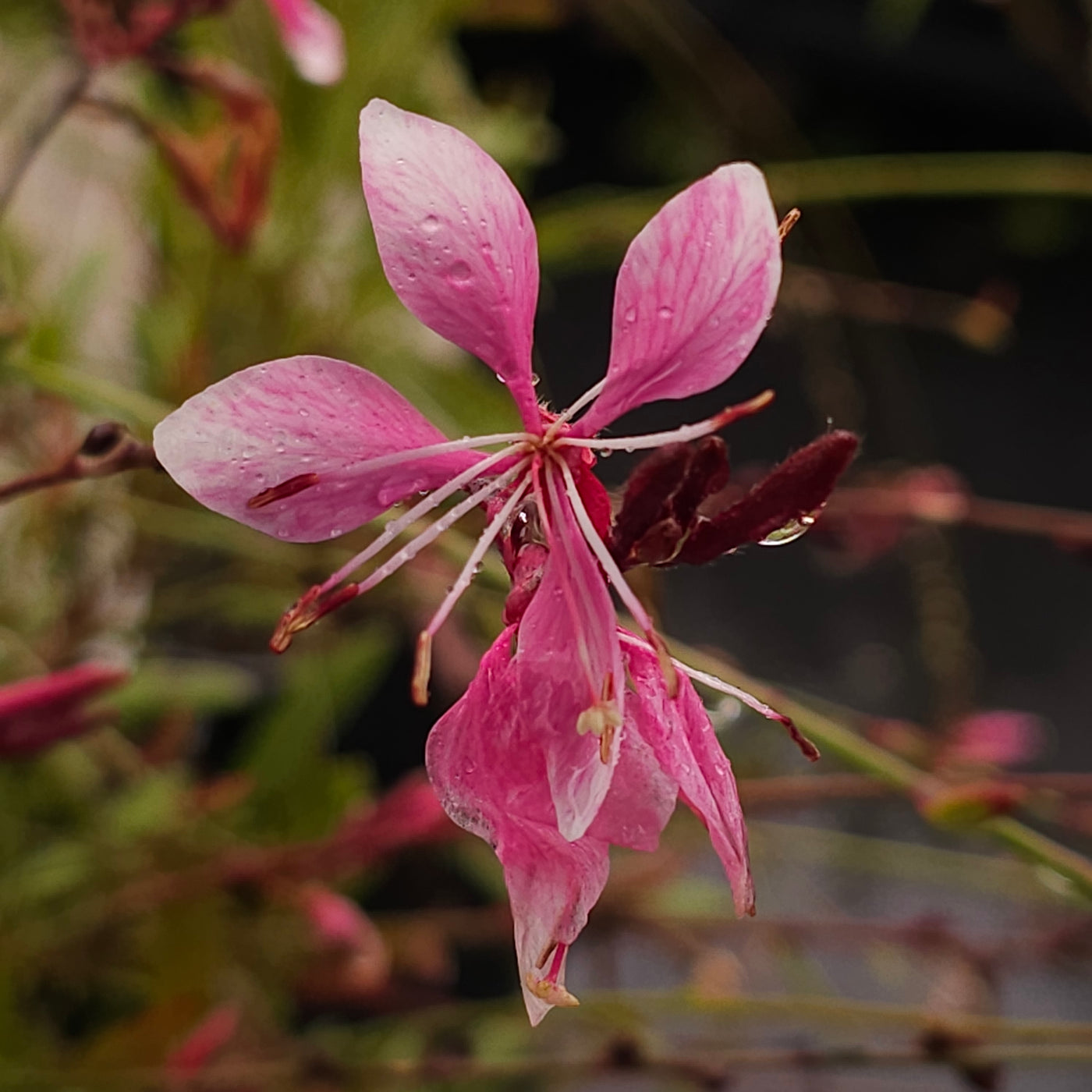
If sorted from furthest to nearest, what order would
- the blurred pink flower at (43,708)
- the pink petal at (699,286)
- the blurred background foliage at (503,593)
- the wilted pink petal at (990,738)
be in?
the wilted pink petal at (990,738), the blurred background foliage at (503,593), the blurred pink flower at (43,708), the pink petal at (699,286)

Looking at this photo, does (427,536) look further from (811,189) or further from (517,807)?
(811,189)

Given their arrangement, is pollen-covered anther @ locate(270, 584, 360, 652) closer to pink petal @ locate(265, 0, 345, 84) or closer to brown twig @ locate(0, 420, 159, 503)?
brown twig @ locate(0, 420, 159, 503)

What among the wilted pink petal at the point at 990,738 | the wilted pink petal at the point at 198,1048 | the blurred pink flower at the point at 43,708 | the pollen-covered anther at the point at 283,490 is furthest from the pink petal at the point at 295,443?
the wilted pink petal at the point at 990,738

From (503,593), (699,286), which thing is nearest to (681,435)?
(699,286)

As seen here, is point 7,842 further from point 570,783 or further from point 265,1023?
point 570,783

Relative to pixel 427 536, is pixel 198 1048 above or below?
below

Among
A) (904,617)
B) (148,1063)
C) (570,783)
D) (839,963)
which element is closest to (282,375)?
(570,783)

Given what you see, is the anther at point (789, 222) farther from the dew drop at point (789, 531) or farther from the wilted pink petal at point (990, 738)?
the wilted pink petal at point (990, 738)
